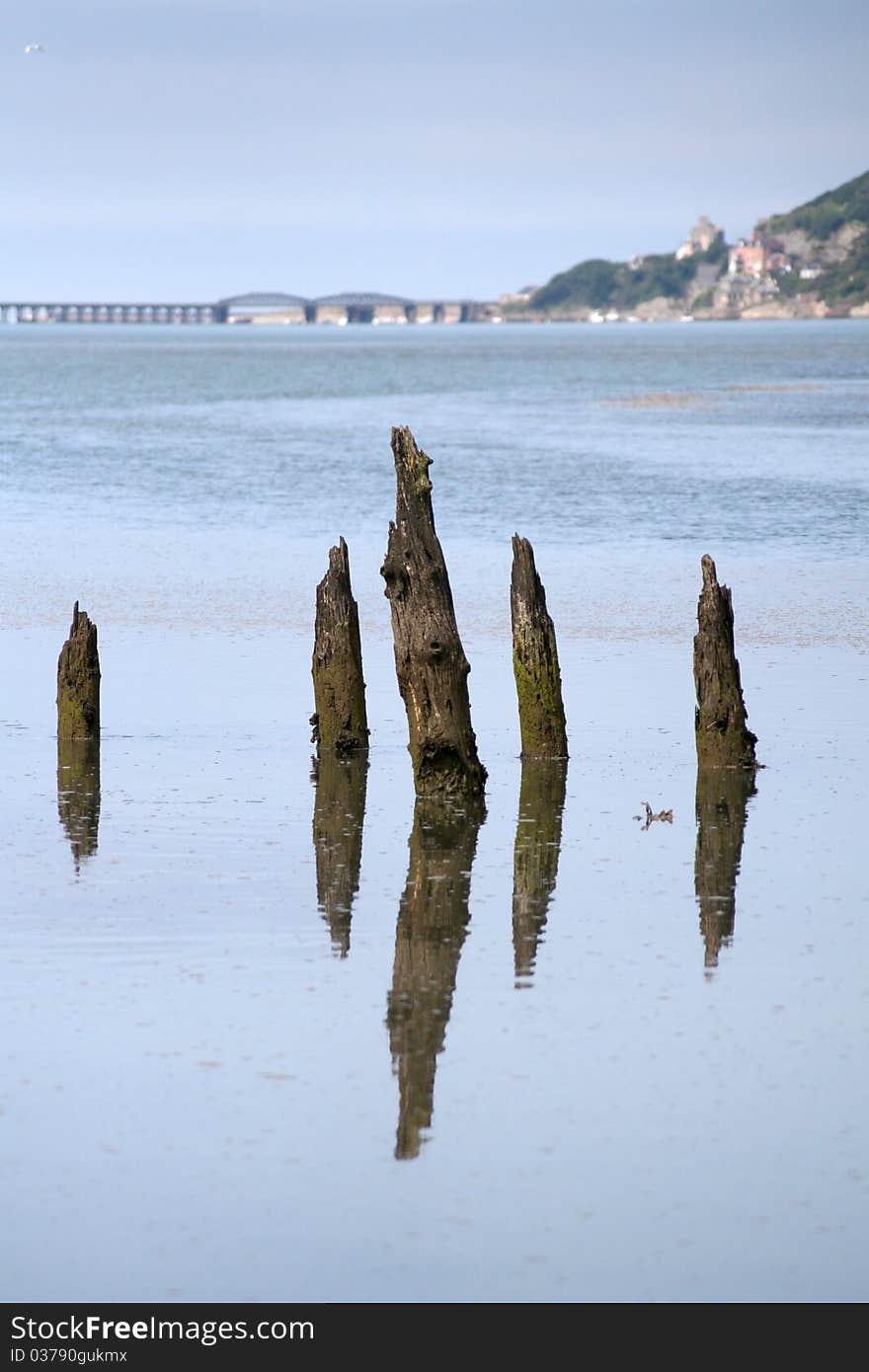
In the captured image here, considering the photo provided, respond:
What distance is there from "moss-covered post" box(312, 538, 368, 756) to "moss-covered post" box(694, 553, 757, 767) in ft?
10.0

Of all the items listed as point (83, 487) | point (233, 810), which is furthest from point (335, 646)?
point (83, 487)

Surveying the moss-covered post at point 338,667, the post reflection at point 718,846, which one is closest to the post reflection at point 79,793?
the moss-covered post at point 338,667

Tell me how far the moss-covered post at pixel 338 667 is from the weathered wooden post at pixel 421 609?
5.43 ft

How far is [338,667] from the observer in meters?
18.4

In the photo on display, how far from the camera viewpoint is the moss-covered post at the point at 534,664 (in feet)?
58.4

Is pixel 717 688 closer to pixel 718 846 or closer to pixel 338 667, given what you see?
pixel 718 846

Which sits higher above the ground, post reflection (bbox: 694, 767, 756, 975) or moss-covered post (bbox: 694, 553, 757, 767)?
moss-covered post (bbox: 694, 553, 757, 767)

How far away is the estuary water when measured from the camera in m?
8.87

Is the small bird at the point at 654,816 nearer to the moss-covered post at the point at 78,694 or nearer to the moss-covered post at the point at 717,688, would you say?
the moss-covered post at the point at 717,688

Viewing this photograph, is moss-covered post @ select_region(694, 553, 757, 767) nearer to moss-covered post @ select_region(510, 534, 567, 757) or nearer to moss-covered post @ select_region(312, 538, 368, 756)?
moss-covered post @ select_region(510, 534, 567, 757)

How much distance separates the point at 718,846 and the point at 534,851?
1407 millimetres

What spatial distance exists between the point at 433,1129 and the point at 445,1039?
1204mm

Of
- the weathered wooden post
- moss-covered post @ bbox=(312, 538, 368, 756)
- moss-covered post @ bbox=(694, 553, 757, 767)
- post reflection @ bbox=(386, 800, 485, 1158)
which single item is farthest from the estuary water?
the weathered wooden post
